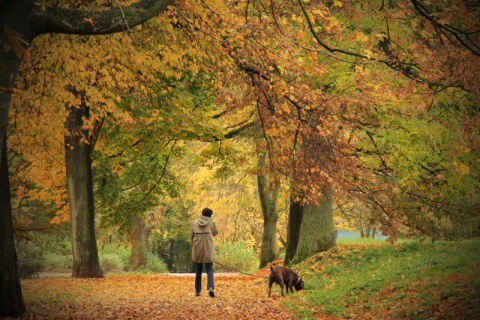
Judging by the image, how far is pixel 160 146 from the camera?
57.4 ft

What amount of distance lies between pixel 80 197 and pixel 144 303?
7.23 m

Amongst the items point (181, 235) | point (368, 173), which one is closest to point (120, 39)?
point (368, 173)

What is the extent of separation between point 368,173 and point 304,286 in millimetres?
3986

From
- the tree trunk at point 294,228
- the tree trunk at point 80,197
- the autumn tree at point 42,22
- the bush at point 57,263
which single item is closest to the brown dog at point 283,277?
the tree trunk at point 294,228

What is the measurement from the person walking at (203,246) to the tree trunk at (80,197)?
6.01m

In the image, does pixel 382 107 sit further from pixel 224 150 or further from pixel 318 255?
pixel 224 150

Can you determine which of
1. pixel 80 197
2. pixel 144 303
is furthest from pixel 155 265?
pixel 144 303

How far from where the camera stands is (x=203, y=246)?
1288 centimetres

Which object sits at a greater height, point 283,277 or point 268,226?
point 268,226

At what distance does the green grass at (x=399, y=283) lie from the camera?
26.0 feet

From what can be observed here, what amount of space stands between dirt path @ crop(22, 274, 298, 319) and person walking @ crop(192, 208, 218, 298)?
53cm

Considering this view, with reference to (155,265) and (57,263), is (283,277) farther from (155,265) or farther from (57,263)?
(155,265)

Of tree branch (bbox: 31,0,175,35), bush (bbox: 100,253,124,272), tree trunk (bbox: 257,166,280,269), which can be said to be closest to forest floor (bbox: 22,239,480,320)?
tree branch (bbox: 31,0,175,35)

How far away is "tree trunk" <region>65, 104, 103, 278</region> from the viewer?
695 inches
